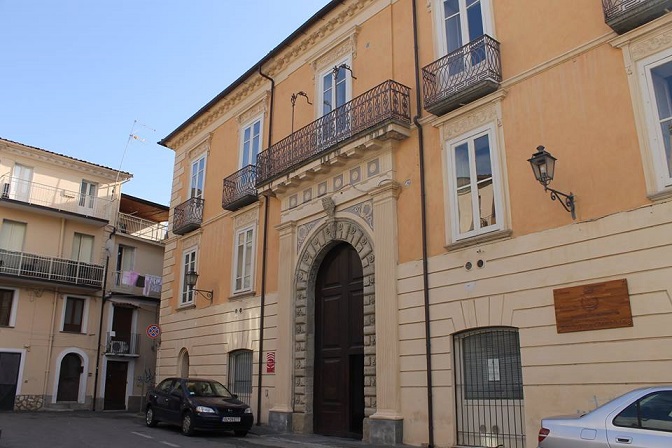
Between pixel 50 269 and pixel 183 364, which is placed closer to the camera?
pixel 183 364

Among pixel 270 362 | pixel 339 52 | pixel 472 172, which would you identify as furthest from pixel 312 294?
pixel 339 52

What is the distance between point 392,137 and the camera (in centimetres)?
1343

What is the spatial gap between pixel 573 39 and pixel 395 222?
17.1 ft

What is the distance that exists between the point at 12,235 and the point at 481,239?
22.3 metres

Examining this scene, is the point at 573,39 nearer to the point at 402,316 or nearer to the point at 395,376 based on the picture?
the point at 402,316

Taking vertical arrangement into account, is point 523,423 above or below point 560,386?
below

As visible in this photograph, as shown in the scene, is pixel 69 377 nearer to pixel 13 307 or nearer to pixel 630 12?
pixel 13 307

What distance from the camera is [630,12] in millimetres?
9453

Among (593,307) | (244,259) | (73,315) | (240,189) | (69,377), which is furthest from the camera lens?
(73,315)

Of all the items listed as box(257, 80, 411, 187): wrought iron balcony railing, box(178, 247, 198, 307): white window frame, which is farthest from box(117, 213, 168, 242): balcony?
box(257, 80, 411, 187): wrought iron balcony railing

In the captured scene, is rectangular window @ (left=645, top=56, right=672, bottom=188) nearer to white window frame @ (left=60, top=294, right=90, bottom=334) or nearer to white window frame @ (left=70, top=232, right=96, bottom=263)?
white window frame @ (left=60, top=294, right=90, bottom=334)

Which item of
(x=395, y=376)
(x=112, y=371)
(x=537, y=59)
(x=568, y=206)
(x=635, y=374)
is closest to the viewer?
(x=635, y=374)

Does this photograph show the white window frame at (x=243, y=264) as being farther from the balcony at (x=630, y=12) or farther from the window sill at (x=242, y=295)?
the balcony at (x=630, y=12)

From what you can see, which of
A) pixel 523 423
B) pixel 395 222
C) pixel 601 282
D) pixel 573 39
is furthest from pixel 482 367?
pixel 573 39
